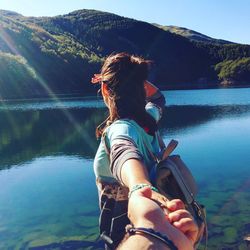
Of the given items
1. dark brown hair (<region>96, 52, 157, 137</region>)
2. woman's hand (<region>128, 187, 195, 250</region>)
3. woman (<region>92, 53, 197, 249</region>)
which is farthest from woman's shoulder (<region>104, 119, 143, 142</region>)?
woman's hand (<region>128, 187, 195, 250</region>)

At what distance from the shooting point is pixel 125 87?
2.56 m

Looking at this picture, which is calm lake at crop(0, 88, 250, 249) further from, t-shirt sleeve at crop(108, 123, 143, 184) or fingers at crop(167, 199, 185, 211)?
fingers at crop(167, 199, 185, 211)

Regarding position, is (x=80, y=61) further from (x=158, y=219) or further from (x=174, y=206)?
(x=158, y=219)

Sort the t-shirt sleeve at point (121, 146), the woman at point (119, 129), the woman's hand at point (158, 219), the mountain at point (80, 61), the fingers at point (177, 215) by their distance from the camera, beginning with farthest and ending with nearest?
1. the mountain at point (80, 61)
2. the woman at point (119, 129)
3. the t-shirt sleeve at point (121, 146)
4. the fingers at point (177, 215)
5. the woman's hand at point (158, 219)

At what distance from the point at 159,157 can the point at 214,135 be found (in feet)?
93.9

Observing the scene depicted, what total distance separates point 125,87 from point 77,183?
1534cm

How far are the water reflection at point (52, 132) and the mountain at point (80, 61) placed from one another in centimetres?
4904

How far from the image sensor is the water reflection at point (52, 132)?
26.3 m

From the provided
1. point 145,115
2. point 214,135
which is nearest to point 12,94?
point 214,135

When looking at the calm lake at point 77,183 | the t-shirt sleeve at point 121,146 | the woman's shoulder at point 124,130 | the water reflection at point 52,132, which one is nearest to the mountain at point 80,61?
the water reflection at point 52,132

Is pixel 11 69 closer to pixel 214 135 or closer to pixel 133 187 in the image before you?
pixel 214 135

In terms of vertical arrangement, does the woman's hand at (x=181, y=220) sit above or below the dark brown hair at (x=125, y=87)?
below

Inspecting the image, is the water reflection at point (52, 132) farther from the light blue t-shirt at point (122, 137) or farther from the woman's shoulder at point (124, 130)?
the woman's shoulder at point (124, 130)

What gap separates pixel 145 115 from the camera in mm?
2670
